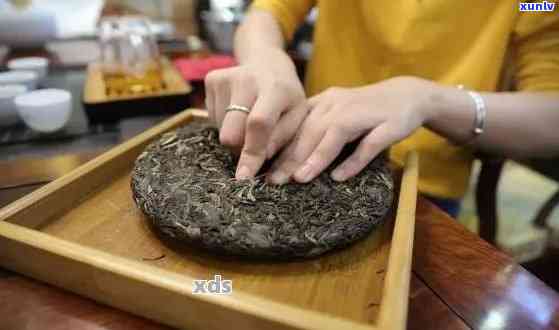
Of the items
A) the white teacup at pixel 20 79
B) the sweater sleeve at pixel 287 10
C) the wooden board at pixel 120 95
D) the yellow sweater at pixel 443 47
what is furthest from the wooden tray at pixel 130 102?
the yellow sweater at pixel 443 47

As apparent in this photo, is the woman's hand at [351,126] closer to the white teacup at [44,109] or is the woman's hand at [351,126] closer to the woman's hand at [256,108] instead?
the woman's hand at [256,108]

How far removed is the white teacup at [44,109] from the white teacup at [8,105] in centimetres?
3

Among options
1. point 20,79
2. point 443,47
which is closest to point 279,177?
point 443,47

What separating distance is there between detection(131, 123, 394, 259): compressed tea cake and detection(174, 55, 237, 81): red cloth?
675mm

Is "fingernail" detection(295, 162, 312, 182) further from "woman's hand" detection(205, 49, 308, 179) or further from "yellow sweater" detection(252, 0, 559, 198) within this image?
"yellow sweater" detection(252, 0, 559, 198)

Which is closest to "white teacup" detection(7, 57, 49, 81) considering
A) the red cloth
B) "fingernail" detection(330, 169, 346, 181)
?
the red cloth

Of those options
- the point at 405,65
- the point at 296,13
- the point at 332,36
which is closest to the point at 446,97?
the point at 405,65

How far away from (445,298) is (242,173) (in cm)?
27

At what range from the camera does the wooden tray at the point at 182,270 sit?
327mm

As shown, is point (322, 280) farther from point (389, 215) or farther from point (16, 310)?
point (16, 310)

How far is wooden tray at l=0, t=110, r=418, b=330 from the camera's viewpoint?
1.07ft

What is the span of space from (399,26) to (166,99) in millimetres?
541

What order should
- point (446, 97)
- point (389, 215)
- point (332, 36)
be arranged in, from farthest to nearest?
point (332, 36) → point (446, 97) → point (389, 215)

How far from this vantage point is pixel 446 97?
65 cm
